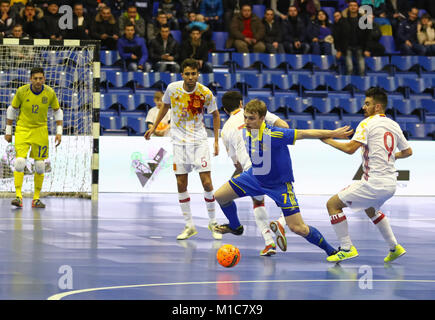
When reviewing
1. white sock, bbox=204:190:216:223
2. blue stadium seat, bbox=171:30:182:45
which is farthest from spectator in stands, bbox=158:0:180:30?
white sock, bbox=204:190:216:223

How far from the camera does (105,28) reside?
62.1 ft

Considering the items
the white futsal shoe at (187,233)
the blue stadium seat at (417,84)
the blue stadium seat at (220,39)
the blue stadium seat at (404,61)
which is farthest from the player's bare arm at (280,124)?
the blue stadium seat at (404,61)

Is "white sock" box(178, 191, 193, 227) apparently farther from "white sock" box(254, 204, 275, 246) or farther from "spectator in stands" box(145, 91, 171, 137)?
"spectator in stands" box(145, 91, 171, 137)

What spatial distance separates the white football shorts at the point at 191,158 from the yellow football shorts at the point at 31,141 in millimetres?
4138

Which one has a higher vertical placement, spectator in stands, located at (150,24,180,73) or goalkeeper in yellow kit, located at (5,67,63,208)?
spectator in stands, located at (150,24,180,73)

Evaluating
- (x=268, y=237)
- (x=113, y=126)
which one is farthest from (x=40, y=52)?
(x=268, y=237)

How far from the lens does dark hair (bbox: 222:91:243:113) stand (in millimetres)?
9812

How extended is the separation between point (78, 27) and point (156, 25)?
243 centimetres

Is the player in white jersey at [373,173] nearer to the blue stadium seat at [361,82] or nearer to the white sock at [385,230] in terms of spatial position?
the white sock at [385,230]

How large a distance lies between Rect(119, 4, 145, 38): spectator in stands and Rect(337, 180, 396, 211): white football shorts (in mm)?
11656

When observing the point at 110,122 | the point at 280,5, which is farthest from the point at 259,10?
the point at 110,122

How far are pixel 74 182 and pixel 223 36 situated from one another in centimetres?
618

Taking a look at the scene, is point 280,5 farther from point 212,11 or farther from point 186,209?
point 186,209

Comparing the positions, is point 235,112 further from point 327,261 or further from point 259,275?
point 259,275
